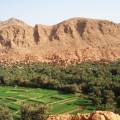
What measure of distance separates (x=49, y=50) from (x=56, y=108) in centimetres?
5517

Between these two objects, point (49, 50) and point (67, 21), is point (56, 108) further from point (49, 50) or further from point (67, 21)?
point (67, 21)

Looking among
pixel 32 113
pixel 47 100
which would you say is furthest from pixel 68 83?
pixel 32 113

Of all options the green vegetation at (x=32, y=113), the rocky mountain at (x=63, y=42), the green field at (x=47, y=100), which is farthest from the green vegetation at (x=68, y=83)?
the rocky mountain at (x=63, y=42)

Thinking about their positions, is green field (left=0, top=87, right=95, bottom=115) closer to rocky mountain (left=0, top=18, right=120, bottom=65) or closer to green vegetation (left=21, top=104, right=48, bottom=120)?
green vegetation (left=21, top=104, right=48, bottom=120)

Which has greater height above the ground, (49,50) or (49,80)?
(49,50)

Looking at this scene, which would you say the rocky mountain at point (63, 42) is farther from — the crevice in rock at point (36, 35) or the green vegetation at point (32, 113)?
the green vegetation at point (32, 113)

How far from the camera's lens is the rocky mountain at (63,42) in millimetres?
94250

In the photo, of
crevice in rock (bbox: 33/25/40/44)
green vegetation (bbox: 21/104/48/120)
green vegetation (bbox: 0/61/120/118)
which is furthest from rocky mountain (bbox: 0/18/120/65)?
green vegetation (bbox: 21/104/48/120)

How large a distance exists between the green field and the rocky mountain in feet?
108

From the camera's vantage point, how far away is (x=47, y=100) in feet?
166

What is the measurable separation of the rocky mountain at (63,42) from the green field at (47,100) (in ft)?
108

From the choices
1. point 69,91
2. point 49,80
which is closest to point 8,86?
point 49,80

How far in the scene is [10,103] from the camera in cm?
4838

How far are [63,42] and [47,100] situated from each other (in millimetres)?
53749
